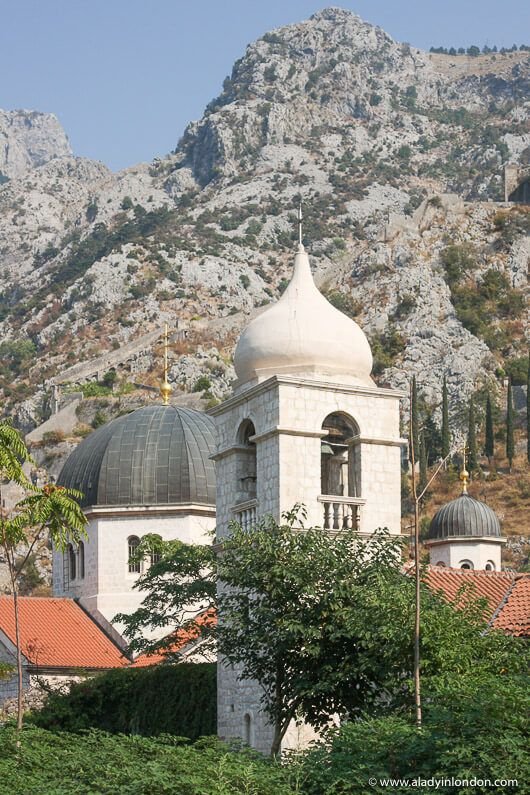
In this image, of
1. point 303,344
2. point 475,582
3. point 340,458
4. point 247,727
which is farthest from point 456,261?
point 247,727

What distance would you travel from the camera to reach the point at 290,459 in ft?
94.1

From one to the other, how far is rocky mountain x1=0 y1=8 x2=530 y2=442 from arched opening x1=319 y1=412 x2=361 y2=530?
7126 centimetres

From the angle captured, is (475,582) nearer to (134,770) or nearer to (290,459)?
(290,459)

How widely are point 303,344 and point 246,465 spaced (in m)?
2.89

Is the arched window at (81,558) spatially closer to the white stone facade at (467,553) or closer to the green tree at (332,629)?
the green tree at (332,629)

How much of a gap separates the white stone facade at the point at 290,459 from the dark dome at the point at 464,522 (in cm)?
2622

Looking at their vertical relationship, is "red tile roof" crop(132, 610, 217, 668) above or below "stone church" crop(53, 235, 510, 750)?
below

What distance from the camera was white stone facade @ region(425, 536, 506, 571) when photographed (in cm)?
5547

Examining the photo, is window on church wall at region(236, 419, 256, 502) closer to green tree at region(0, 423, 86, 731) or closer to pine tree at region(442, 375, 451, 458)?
green tree at region(0, 423, 86, 731)

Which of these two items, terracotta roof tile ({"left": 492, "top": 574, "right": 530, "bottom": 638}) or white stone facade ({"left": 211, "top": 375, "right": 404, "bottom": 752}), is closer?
terracotta roof tile ({"left": 492, "top": 574, "right": 530, "bottom": 638})

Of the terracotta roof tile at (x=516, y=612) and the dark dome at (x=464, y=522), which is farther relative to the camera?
the dark dome at (x=464, y=522)

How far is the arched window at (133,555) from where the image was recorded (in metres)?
42.2

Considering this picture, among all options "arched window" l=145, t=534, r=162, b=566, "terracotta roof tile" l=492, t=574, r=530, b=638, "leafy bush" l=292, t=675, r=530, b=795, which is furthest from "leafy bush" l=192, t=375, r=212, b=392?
"leafy bush" l=292, t=675, r=530, b=795

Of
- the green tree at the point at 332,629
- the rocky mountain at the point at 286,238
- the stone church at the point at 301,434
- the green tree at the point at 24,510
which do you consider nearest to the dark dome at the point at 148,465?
the stone church at the point at 301,434
